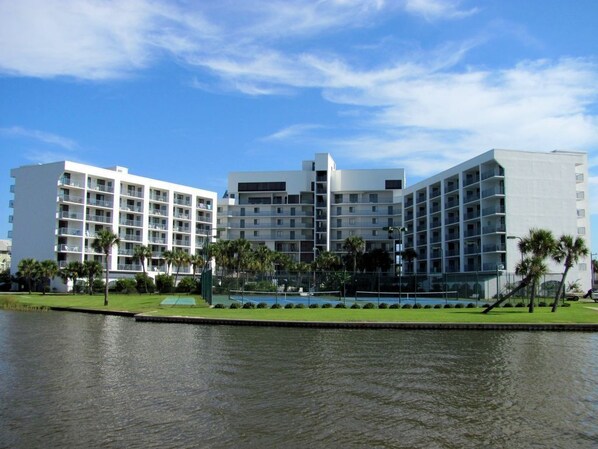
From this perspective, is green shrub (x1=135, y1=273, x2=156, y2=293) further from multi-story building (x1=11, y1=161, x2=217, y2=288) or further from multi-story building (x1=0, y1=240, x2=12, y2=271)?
multi-story building (x1=0, y1=240, x2=12, y2=271)

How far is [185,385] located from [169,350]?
7261mm

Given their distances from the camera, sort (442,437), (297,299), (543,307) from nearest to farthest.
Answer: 1. (442,437)
2. (543,307)
3. (297,299)

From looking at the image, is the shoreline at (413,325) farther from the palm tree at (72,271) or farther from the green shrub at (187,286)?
the palm tree at (72,271)

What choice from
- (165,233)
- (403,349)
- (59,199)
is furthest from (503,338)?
(165,233)

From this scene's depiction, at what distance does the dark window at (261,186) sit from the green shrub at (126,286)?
42401 millimetres

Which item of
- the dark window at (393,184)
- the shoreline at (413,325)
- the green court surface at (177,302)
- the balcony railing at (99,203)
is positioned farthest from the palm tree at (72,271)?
the dark window at (393,184)

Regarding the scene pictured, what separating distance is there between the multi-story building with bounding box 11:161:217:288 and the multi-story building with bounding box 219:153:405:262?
14970 mm

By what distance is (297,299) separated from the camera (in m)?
55.8

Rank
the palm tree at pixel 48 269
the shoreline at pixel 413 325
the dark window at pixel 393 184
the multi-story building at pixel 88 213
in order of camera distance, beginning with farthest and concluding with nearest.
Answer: the dark window at pixel 393 184, the multi-story building at pixel 88 213, the palm tree at pixel 48 269, the shoreline at pixel 413 325

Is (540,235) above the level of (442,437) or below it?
above

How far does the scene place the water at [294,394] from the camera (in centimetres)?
1120

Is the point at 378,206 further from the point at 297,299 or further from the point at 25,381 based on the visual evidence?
the point at 25,381

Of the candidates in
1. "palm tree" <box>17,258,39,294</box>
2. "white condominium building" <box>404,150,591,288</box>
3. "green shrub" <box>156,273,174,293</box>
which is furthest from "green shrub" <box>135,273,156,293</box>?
"white condominium building" <box>404,150,591,288</box>

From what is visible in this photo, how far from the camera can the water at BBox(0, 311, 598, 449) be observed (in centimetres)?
1120
